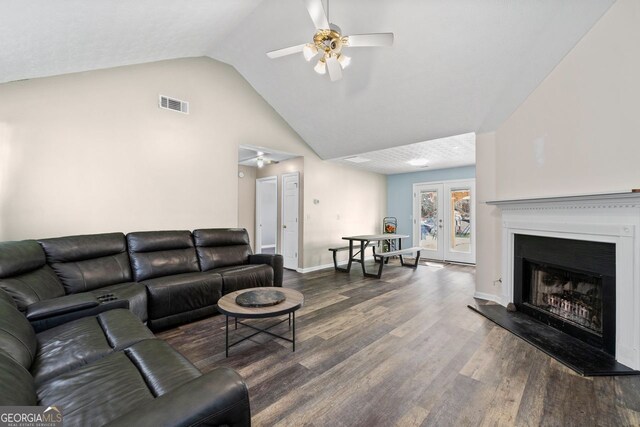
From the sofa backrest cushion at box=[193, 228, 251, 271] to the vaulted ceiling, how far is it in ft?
7.62

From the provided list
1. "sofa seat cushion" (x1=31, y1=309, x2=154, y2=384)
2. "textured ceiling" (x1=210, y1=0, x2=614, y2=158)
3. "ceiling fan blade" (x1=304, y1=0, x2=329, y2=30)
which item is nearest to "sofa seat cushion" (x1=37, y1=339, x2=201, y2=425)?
"sofa seat cushion" (x1=31, y1=309, x2=154, y2=384)

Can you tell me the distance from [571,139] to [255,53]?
3968 mm

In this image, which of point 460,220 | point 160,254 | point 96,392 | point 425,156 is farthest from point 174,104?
point 460,220

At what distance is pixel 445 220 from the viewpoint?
22.0 ft

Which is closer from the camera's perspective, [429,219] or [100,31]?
[100,31]

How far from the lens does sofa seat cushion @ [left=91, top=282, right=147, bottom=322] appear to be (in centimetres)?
234

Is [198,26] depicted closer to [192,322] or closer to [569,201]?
[192,322]

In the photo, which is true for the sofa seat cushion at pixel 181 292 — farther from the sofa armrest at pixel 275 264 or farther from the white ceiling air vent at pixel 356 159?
the white ceiling air vent at pixel 356 159

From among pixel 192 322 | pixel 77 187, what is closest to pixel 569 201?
→ pixel 192 322

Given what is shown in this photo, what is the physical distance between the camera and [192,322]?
116 inches

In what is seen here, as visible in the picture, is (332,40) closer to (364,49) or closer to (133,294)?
(364,49)

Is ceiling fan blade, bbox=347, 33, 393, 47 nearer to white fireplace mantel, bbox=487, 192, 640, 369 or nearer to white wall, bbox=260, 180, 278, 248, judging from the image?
white fireplace mantel, bbox=487, 192, 640, 369

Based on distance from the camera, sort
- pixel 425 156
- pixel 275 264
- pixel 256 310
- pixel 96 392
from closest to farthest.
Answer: pixel 96 392, pixel 256 310, pixel 275 264, pixel 425 156

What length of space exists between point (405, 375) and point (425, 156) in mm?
4468
